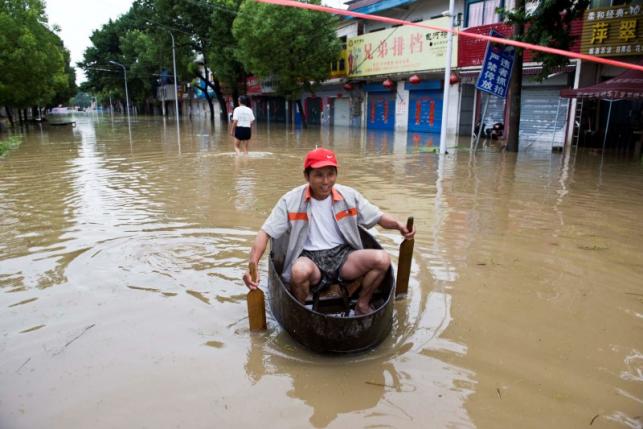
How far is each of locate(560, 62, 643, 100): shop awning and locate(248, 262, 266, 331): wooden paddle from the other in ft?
39.5

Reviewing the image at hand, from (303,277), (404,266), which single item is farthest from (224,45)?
(303,277)

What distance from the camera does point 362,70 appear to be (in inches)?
1097

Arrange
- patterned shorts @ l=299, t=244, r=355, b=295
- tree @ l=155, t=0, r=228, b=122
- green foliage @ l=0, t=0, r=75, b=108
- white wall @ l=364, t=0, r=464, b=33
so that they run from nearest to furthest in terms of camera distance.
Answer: patterned shorts @ l=299, t=244, r=355, b=295 → green foliage @ l=0, t=0, r=75, b=108 → white wall @ l=364, t=0, r=464, b=33 → tree @ l=155, t=0, r=228, b=122

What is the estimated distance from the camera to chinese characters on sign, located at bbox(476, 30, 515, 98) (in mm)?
13742

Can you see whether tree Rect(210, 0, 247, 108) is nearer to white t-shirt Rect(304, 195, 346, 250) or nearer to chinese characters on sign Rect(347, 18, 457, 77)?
chinese characters on sign Rect(347, 18, 457, 77)

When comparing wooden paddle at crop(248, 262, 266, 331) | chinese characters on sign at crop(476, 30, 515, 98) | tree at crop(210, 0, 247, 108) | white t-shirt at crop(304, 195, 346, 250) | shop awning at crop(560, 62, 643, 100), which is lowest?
wooden paddle at crop(248, 262, 266, 331)

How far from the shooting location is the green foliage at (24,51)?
22219 mm

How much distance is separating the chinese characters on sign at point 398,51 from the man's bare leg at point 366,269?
785 inches

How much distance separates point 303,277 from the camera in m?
3.21

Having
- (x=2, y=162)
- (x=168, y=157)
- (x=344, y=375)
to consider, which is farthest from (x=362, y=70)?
(x=344, y=375)

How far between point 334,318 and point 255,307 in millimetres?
720

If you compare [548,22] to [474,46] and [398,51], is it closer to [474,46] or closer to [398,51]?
[474,46]

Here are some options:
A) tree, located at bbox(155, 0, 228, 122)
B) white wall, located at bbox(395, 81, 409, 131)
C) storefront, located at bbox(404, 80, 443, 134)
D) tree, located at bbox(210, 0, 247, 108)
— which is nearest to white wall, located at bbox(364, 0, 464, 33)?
storefront, located at bbox(404, 80, 443, 134)

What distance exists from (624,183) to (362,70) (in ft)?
66.5
